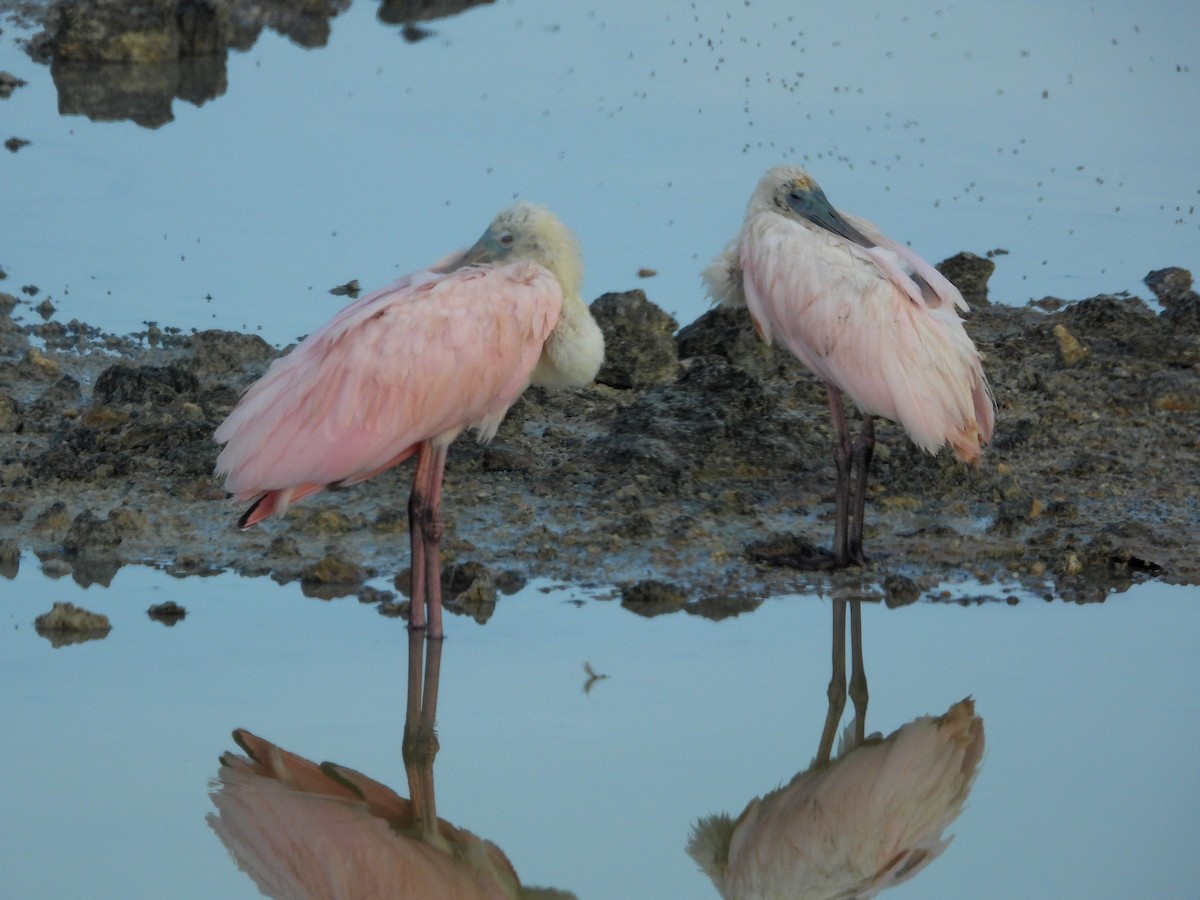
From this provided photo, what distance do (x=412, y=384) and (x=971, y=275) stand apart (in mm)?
5395

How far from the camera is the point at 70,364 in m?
10.2

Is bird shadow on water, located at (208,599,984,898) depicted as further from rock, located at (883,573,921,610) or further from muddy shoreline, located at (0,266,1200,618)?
muddy shoreline, located at (0,266,1200,618)

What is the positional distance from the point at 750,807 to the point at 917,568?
7.50 feet

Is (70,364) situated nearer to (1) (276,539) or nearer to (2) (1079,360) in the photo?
(1) (276,539)

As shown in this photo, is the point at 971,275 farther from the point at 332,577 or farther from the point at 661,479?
the point at 332,577

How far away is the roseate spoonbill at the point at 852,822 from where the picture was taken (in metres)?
5.91

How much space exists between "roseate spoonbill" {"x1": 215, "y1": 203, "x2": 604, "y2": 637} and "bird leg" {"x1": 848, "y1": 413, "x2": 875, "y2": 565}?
4.49 ft

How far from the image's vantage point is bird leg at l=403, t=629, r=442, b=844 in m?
6.16

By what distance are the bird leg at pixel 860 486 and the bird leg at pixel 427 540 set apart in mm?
1755

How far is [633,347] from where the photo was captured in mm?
10227

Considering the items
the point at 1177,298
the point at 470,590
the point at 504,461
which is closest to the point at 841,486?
the point at 504,461

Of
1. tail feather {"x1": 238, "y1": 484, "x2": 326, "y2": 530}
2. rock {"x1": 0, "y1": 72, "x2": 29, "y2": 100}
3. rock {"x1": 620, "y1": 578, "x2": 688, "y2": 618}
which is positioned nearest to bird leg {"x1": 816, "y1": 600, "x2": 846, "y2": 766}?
rock {"x1": 620, "y1": 578, "x2": 688, "y2": 618}

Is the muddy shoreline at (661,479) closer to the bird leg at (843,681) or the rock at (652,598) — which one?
the rock at (652,598)

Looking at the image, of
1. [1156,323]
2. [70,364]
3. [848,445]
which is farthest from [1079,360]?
[70,364]
